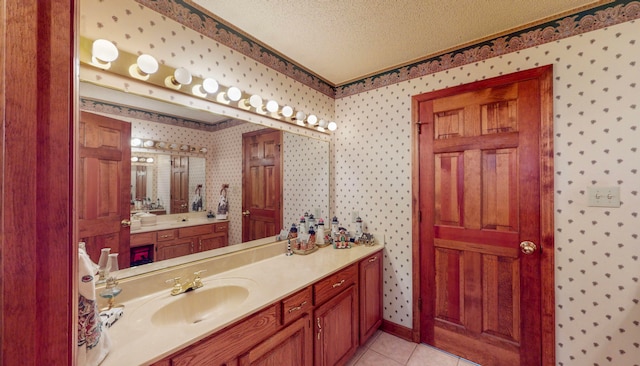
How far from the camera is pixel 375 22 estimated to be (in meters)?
1.60

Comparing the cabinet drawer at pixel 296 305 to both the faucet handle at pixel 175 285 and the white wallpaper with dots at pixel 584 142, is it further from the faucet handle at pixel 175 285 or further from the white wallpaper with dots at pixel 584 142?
the white wallpaper with dots at pixel 584 142

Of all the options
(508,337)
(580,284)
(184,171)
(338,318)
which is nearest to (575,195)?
(580,284)

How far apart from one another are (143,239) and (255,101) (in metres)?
1.09

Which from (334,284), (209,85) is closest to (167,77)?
(209,85)

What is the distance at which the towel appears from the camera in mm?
766

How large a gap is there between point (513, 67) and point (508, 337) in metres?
1.90

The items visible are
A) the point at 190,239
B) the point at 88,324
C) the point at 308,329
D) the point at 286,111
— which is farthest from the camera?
the point at 286,111

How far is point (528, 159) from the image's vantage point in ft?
5.42

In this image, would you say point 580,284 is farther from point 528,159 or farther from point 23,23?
point 23,23

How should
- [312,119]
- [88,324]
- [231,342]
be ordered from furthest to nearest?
[312,119] < [231,342] < [88,324]

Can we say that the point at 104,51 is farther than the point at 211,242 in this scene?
No

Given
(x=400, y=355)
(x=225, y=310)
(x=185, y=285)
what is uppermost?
(x=185, y=285)

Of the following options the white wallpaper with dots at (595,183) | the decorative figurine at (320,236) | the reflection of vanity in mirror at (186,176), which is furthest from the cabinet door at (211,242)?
the white wallpaper with dots at (595,183)

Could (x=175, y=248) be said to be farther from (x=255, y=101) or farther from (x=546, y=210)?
(x=546, y=210)
